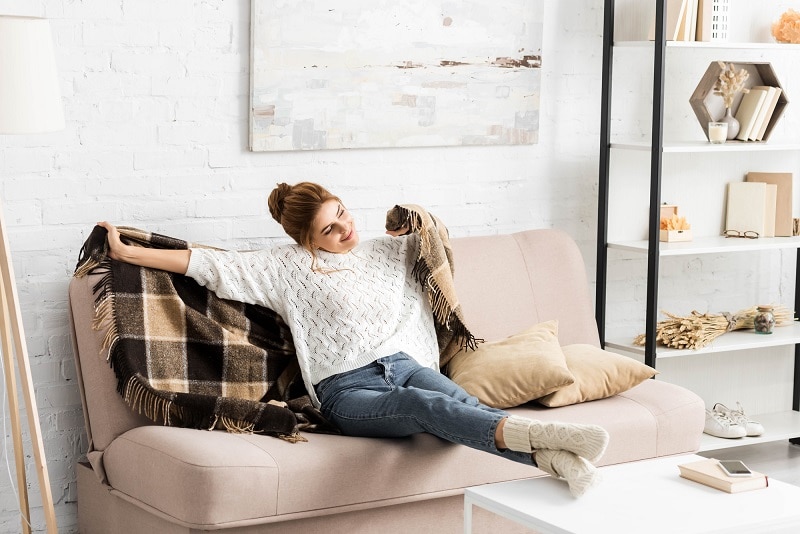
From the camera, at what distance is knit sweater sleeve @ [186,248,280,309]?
302cm

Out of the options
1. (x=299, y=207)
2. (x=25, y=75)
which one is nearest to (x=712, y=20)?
(x=299, y=207)

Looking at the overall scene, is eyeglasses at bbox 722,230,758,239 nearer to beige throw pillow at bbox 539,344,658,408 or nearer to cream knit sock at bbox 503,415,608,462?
beige throw pillow at bbox 539,344,658,408

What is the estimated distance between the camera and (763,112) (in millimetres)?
4090

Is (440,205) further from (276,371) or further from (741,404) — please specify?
(741,404)

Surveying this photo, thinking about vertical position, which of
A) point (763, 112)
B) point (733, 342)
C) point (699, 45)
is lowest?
point (733, 342)

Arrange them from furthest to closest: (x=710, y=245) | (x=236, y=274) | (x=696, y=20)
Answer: (x=710, y=245), (x=696, y=20), (x=236, y=274)

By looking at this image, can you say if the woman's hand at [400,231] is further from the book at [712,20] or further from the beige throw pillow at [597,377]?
the book at [712,20]

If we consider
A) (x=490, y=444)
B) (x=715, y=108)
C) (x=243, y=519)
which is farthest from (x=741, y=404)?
(x=243, y=519)

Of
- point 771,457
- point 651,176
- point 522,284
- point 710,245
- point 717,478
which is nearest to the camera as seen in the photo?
point 717,478

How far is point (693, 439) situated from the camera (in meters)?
3.25

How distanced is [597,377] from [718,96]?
1.49 m

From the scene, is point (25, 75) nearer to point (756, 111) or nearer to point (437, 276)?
point (437, 276)

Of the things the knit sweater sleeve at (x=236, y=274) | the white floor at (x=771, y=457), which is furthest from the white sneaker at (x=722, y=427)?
the knit sweater sleeve at (x=236, y=274)

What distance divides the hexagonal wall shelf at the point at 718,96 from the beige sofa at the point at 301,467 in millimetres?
1179
